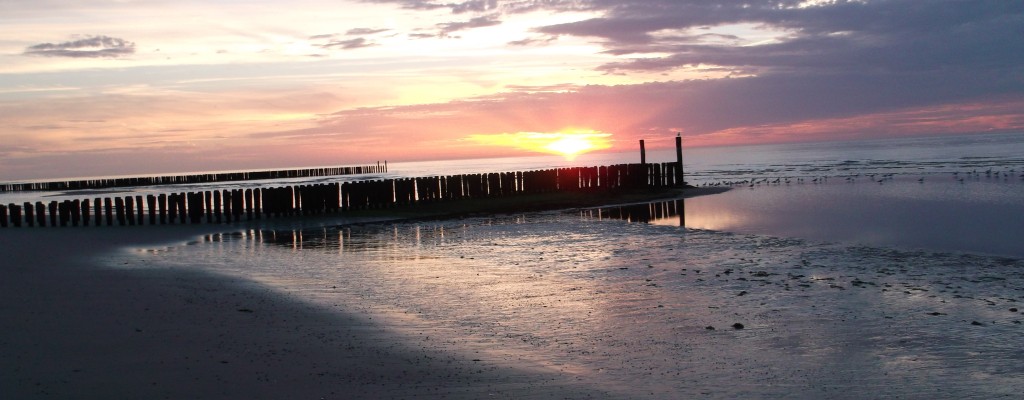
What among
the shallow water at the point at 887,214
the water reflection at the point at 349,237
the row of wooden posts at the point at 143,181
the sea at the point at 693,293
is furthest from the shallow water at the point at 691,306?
the row of wooden posts at the point at 143,181

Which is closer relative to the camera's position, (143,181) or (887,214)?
(887,214)

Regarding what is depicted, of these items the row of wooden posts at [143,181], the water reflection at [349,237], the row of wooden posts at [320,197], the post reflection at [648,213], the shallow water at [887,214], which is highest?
the row of wooden posts at [143,181]

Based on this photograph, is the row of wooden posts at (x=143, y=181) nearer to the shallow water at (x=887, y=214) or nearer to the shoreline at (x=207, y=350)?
the shallow water at (x=887, y=214)

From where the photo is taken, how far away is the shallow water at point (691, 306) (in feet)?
21.0

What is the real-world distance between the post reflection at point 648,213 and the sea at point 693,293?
0.43m

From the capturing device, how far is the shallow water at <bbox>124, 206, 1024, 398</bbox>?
6.39 m

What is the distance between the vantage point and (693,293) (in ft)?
33.3

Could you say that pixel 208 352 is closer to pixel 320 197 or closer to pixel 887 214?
pixel 887 214

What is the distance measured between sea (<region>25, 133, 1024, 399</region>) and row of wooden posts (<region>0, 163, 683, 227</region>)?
4201 mm


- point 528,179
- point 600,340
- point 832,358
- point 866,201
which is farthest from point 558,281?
point 528,179

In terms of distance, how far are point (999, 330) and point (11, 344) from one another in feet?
29.6

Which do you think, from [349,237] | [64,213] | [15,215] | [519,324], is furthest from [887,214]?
[15,215]

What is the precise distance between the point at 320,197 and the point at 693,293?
62.6 ft

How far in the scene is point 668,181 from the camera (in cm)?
3894
